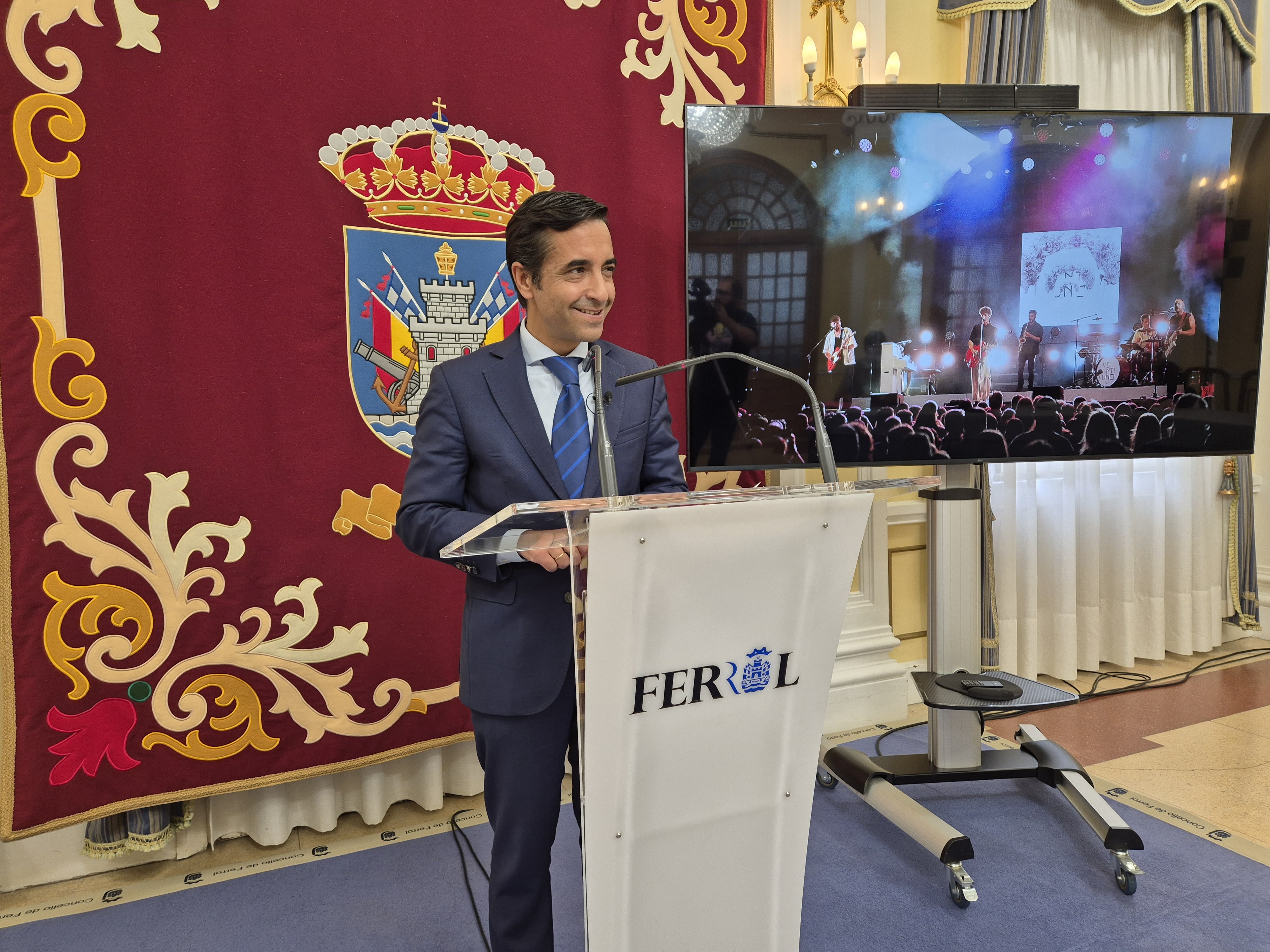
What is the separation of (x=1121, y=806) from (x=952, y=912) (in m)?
0.83

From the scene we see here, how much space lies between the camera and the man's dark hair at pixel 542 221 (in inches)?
59.9

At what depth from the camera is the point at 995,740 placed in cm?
296

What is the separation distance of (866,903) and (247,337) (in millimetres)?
2078

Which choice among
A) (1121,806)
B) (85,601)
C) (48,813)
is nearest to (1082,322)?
(1121,806)

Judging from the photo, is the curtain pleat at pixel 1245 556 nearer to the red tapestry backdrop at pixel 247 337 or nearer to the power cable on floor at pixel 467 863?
the red tapestry backdrop at pixel 247 337

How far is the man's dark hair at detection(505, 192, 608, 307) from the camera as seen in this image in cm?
152

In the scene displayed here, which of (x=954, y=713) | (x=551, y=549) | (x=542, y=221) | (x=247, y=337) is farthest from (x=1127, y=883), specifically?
(x=247, y=337)

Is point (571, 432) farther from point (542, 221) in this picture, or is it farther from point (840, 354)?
point (840, 354)

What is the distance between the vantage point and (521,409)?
1512 mm

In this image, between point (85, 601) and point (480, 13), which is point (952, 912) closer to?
point (85, 601)

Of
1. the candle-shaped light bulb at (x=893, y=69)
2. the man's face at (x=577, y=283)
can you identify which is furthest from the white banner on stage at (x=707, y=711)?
the candle-shaped light bulb at (x=893, y=69)

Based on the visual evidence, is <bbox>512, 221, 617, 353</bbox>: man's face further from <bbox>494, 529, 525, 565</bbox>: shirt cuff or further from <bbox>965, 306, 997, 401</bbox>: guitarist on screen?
<bbox>965, 306, 997, 401</bbox>: guitarist on screen

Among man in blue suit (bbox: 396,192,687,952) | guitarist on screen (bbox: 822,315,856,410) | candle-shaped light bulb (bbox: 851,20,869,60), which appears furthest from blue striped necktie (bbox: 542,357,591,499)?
candle-shaped light bulb (bbox: 851,20,869,60)

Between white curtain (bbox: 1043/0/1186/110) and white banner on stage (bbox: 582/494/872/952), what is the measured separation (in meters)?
3.17
